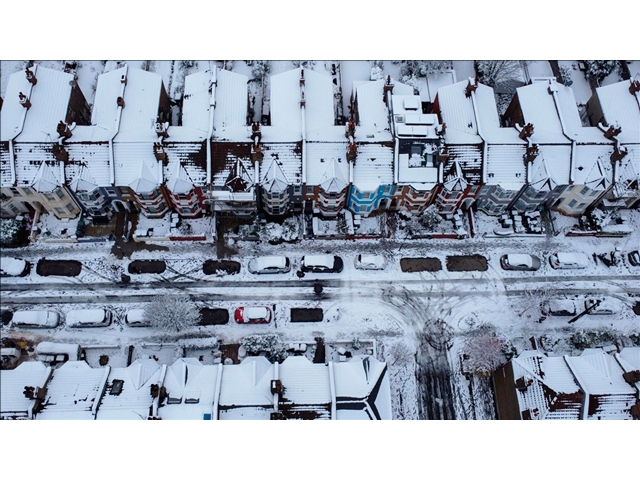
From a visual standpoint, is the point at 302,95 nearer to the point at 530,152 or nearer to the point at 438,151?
the point at 438,151

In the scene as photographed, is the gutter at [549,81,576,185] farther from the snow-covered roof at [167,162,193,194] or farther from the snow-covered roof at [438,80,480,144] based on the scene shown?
the snow-covered roof at [167,162,193,194]

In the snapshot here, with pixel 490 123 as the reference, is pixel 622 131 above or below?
below

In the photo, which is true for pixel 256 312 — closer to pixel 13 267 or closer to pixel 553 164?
pixel 13 267

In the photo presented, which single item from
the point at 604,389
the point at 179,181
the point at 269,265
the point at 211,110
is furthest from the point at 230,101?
the point at 604,389

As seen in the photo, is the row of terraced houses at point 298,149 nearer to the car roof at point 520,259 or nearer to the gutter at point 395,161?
the gutter at point 395,161

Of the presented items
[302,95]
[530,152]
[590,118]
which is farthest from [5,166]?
[590,118]

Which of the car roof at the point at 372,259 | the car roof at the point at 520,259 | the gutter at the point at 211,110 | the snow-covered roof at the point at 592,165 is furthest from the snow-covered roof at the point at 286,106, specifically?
the snow-covered roof at the point at 592,165
